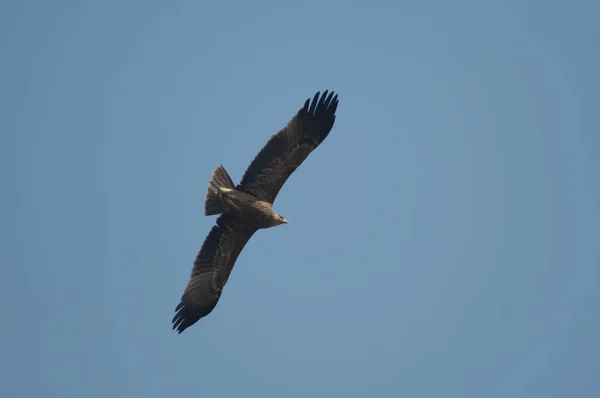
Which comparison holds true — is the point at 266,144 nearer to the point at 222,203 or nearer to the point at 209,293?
the point at 222,203

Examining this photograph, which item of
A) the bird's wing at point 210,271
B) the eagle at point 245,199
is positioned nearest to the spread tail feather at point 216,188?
the eagle at point 245,199

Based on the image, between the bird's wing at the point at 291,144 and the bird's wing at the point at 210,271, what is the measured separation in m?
1.08

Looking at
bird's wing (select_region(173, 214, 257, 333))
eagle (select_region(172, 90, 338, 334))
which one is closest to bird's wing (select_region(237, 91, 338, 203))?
eagle (select_region(172, 90, 338, 334))

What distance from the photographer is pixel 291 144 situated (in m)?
14.0

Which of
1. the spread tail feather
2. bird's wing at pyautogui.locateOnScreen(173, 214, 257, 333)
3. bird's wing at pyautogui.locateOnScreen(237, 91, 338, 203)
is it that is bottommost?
bird's wing at pyautogui.locateOnScreen(173, 214, 257, 333)

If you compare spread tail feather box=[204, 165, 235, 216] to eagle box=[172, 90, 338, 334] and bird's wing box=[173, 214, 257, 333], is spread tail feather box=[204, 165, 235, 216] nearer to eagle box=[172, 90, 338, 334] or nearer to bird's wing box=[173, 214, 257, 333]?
eagle box=[172, 90, 338, 334]

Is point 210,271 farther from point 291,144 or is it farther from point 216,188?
point 291,144

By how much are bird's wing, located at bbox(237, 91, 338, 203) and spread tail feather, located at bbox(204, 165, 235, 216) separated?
27 cm

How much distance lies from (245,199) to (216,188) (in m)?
0.54

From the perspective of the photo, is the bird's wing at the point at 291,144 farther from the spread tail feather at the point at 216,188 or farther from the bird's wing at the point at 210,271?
the bird's wing at the point at 210,271

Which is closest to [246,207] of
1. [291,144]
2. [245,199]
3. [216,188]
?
[245,199]

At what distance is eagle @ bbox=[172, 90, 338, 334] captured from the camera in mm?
14031

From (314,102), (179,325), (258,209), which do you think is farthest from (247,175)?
(179,325)

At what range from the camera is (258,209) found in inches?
566
